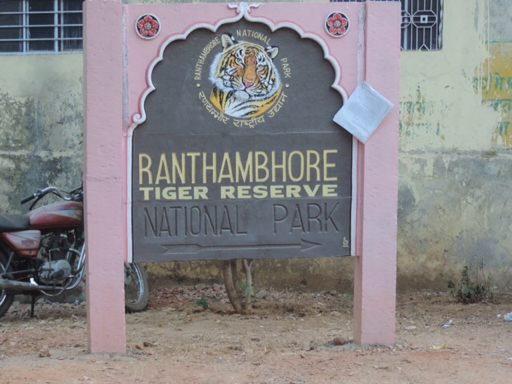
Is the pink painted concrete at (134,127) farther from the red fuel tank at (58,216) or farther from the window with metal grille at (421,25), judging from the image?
the window with metal grille at (421,25)

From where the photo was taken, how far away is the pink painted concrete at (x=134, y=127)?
16.4 feet

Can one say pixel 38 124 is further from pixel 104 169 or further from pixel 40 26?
pixel 104 169

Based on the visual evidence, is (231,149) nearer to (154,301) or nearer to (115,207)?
(115,207)

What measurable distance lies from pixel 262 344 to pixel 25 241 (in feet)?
7.43

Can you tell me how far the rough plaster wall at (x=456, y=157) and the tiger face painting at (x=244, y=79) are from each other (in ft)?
8.44

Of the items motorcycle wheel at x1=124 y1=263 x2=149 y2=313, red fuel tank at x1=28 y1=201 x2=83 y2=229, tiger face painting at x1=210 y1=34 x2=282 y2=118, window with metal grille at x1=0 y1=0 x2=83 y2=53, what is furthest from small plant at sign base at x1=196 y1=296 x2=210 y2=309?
window with metal grille at x1=0 y1=0 x2=83 y2=53

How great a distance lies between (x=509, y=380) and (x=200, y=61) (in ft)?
8.70

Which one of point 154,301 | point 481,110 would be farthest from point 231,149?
point 481,110

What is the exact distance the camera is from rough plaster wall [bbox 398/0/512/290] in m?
7.41

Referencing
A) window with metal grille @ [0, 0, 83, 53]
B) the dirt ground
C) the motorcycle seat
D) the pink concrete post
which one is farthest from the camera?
window with metal grille @ [0, 0, 83, 53]

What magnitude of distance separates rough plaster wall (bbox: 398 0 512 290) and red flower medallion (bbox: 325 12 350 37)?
2.36 m

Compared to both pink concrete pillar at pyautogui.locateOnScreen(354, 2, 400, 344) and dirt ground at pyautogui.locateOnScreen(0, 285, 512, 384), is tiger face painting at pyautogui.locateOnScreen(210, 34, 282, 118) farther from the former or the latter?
dirt ground at pyautogui.locateOnScreen(0, 285, 512, 384)

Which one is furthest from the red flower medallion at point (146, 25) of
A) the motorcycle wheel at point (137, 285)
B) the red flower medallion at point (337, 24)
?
the motorcycle wheel at point (137, 285)

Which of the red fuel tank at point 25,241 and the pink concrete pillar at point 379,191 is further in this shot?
the red fuel tank at point 25,241
